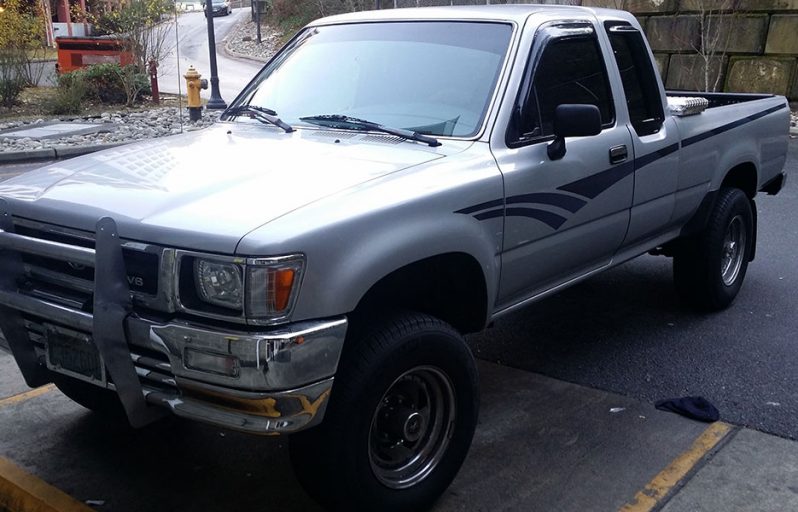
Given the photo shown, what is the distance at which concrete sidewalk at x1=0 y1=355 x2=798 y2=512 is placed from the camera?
3447 mm

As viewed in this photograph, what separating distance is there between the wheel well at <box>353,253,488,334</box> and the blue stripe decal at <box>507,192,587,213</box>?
1.28 ft

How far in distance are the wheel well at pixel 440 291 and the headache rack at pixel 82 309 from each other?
851mm

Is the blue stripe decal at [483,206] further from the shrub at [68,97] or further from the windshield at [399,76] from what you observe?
the shrub at [68,97]

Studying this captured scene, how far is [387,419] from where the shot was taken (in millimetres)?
3262

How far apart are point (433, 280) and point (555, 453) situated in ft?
3.39

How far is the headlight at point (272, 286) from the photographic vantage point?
2676 millimetres

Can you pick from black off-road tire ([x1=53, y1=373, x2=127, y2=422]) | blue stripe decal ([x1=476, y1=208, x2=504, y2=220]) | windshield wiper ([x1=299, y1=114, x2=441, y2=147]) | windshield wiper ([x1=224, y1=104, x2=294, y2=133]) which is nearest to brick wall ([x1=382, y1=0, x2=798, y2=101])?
windshield wiper ([x1=224, y1=104, x2=294, y2=133])

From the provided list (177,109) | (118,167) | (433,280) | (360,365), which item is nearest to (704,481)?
(433,280)

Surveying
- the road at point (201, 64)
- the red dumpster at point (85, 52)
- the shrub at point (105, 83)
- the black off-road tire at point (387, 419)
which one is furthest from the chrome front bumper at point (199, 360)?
the red dumpster at point (85, 52)

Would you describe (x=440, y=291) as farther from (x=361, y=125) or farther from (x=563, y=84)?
(x=563, y=84)

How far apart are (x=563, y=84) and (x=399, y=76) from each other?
84 cm

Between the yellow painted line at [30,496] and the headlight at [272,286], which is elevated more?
the headlight at [272,286]

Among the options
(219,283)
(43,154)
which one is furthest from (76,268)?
(43,154)

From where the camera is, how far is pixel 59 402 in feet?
14.4
